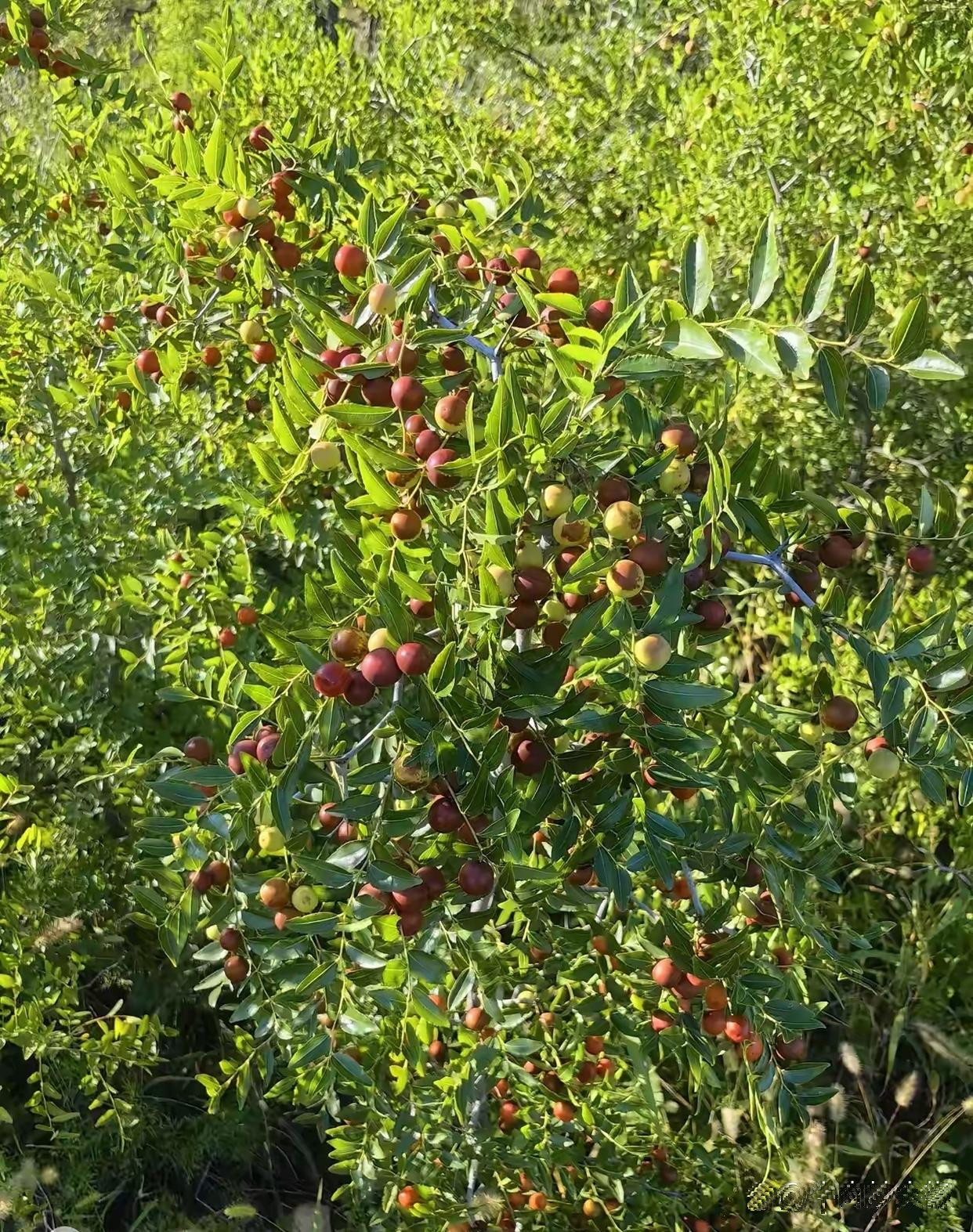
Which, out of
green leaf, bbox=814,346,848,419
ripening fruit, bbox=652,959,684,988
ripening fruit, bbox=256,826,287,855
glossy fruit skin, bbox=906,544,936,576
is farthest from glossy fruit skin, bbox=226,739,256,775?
glossy fruit skin, bbox=906,544,936,576

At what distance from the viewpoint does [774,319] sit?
289 centimetres

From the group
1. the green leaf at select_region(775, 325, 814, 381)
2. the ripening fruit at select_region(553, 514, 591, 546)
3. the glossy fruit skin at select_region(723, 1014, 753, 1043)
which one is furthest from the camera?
the glossy fruit skin at select_region(723, 1014, 753, 1043)

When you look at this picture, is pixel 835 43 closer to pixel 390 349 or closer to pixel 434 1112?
pixel 390 349

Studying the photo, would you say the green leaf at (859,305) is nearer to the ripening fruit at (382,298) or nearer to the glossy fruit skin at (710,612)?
the glossy fruit skin at (710,612)

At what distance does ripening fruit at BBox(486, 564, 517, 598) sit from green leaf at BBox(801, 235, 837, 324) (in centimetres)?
40

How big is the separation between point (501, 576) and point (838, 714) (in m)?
0.54

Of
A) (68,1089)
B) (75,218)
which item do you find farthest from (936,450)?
(68,1089)

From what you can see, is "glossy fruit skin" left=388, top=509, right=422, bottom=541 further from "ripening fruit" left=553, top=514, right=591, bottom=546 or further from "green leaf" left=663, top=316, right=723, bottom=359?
"green leaf" left=663, top=316, right=723, bottom=359

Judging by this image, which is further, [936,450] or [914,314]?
[936,450]

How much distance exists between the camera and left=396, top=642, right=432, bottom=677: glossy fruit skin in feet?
3.28

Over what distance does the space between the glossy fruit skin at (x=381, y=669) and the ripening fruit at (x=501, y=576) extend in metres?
0.14

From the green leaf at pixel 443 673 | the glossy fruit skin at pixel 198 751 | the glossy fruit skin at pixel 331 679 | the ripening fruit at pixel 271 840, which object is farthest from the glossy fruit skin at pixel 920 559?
the glossy fruit skin at pixel 198 751

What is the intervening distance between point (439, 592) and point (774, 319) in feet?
7.12

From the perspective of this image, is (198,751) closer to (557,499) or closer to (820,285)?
(557,499)
